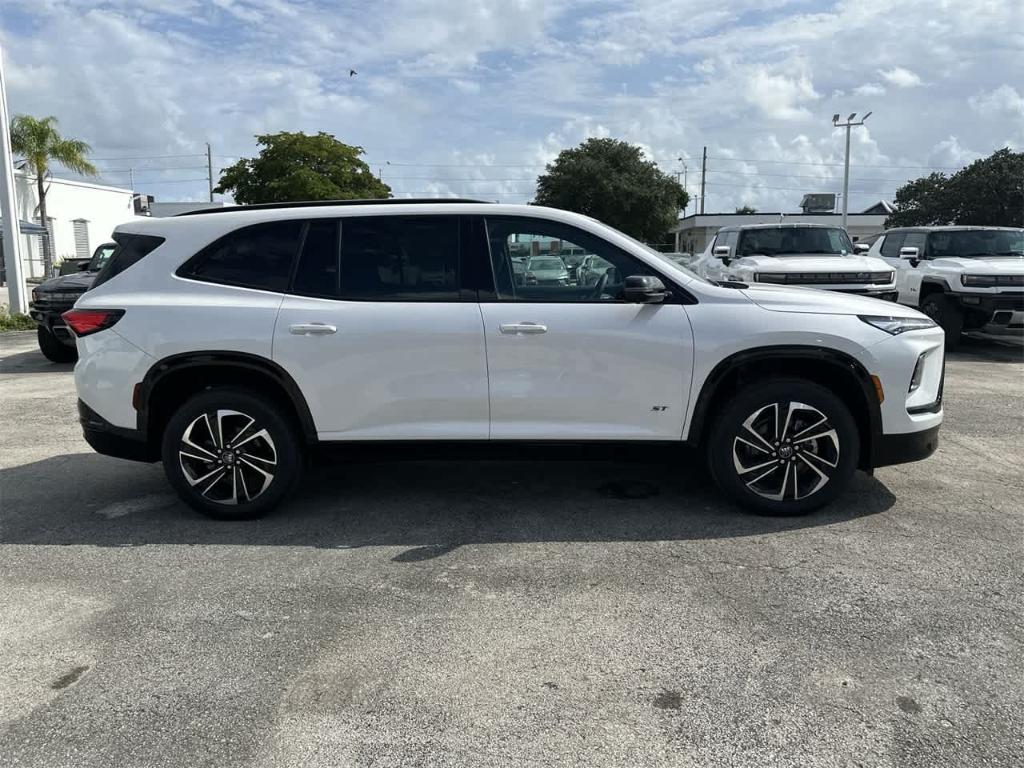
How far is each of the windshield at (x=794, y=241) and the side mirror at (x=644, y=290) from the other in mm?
8458

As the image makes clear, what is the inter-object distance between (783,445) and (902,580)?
3.23ft

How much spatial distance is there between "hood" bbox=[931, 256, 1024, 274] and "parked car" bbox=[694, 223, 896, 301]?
0.81 meters

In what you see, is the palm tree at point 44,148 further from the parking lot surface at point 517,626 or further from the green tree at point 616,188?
the parking lot surface at point 517,626

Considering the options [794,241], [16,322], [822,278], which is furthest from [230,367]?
[16,322]

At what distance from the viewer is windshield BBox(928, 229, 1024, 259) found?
12273 mm

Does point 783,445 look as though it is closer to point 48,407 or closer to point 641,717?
point 641,717

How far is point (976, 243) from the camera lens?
12.4 meters

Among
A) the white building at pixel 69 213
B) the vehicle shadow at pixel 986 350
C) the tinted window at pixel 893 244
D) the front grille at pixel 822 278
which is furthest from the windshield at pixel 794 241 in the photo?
the white building at pixel 69 213

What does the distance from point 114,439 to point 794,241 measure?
33.9 ft

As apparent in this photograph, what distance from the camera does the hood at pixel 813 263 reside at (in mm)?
11203

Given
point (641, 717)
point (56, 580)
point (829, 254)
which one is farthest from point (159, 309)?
point (829, 254)

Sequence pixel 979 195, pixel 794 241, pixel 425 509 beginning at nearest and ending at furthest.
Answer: pixel 425 509
pixel 794 241
pixel 979 195

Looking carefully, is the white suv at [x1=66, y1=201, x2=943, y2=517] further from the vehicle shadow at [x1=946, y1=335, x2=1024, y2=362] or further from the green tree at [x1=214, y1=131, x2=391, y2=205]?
the green tree at [x1=214, y1=131, x2=391, y2=205]

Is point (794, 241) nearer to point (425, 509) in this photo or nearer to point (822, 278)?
point (822, 278)
